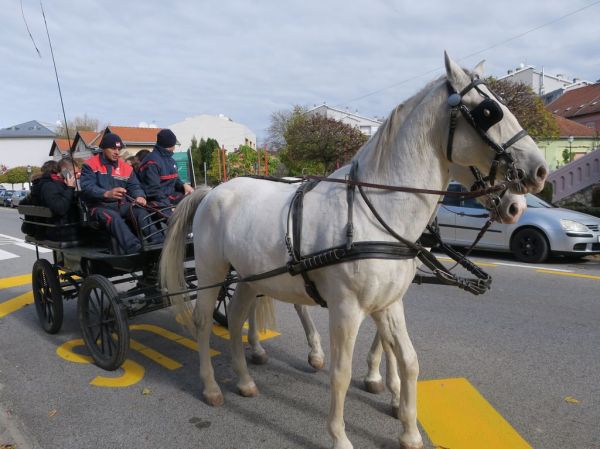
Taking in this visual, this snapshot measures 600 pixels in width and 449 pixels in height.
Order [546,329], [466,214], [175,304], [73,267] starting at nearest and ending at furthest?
[175,304] < [546,329] < [73,267] < [466,214]

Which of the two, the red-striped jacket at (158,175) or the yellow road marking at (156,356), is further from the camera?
the red-striped jacket at (158,175)

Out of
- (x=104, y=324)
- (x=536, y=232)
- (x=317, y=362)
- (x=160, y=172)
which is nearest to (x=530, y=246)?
(x=536, y=232)

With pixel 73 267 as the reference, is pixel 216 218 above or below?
above

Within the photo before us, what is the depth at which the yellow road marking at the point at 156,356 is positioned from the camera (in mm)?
4301

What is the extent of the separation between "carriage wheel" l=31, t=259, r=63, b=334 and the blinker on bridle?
4.45m

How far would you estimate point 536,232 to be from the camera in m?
8.84

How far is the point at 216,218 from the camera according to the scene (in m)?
3.47

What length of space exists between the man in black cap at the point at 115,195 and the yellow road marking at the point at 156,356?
3.48 feet

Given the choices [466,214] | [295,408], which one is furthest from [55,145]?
[295,408]

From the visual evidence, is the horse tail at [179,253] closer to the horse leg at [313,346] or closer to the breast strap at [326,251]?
the horse leg at [313,346]

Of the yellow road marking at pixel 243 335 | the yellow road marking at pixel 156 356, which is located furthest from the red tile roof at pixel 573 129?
the yellow road marking at pixel 156 356

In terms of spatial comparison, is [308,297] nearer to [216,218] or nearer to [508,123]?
[216,218]

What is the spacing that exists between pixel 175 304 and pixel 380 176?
224 centimetres

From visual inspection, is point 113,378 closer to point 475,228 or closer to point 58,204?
point 58,204
